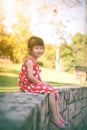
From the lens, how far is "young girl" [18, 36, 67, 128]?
9.57 feet

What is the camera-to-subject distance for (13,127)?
1.26 metres

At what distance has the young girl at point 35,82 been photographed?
2916 mm

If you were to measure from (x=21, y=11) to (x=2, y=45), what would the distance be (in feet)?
3.63

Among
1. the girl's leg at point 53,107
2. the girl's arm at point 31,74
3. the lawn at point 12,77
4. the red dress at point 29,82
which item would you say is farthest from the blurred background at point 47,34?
the girl's leg at point 53,107

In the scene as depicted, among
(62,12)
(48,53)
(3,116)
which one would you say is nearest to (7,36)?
(48,53)

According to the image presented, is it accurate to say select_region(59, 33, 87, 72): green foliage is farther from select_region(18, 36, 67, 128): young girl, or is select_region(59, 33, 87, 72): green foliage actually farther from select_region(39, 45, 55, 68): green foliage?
select_region(18, 36, 67, 128): young girl

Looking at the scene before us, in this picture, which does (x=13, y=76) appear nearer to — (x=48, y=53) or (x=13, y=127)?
(x=48, y=53)

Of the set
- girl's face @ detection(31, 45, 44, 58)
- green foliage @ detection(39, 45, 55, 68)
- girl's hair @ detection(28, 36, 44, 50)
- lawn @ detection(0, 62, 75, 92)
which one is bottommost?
lawn @ detection(0, 62, 75, 92)

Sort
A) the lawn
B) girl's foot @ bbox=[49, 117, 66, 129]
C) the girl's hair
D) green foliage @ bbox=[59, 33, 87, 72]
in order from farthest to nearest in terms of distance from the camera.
Result: green foliage @ bbox=[59, 33, 87, 72] < the lawn < the girl's hair < girl's foot @ bbox=[49, 117, 66, 129]

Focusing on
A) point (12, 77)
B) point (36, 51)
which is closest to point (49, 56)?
point (12, 77)

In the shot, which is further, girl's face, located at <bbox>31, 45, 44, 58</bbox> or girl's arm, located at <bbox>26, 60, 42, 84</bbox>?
girl's face, located at <bbox>31, 45, 44, 58</bbox>

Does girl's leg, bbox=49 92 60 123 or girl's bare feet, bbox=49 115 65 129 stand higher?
girl's leg, bbox=49 92 60 123

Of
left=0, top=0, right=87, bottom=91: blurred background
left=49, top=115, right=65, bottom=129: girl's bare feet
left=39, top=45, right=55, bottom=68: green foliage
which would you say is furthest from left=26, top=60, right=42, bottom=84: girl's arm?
left=39, top=45, right=55, bottom=68: green foliage

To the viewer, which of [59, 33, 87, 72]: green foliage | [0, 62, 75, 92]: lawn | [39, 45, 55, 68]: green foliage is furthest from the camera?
[59, 33, 87, 72]: green foliage
